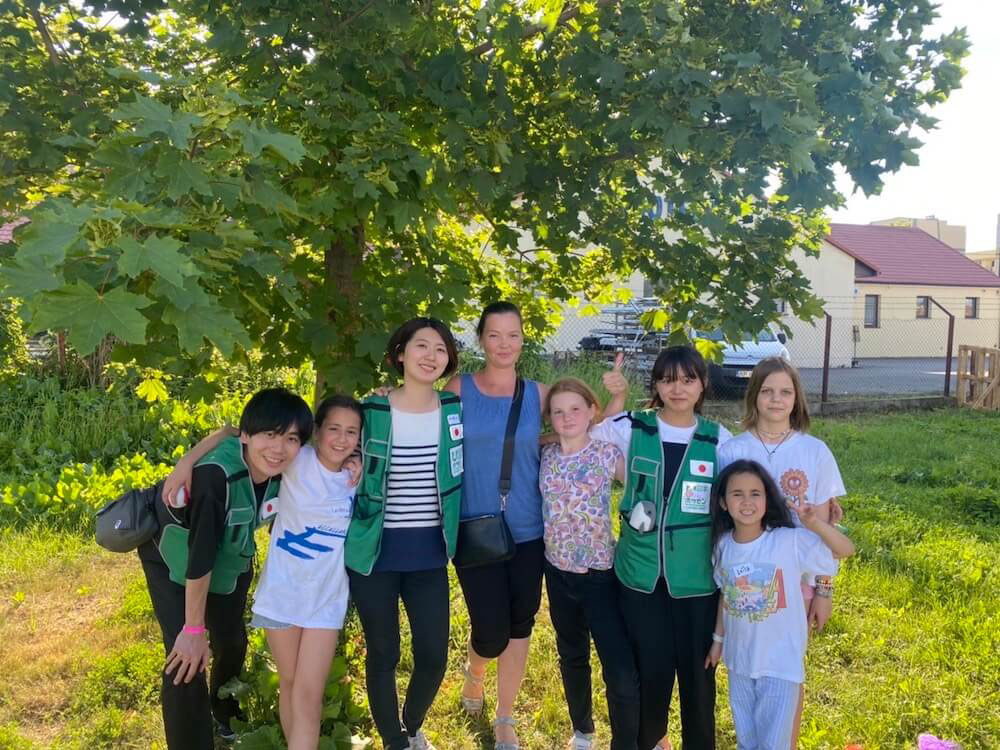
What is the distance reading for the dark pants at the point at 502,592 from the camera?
2846 mm

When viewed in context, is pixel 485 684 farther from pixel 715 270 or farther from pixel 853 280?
pixel 853 280

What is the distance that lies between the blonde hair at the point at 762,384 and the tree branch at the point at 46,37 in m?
2.84

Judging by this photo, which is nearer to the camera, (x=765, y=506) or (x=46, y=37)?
(x=765, y=506)

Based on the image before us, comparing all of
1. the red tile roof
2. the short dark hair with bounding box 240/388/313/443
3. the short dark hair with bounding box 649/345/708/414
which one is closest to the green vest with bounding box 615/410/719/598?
the short dark hair with bounding box 649/345/708/414

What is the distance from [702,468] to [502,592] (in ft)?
2.88

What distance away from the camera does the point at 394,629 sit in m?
2.68

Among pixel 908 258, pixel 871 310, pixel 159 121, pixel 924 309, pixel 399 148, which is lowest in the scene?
pixel 159 121

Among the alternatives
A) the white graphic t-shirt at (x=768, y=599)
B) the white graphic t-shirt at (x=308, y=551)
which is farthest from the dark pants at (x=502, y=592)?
the white graphic t-shirt at (x=768, y=599)

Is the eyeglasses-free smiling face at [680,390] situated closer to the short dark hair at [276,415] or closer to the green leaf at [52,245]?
the short dark hair at [276,415]

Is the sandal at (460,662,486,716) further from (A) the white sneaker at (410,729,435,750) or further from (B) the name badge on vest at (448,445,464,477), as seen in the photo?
(B) the name badge on vest at (448,445,464,477)

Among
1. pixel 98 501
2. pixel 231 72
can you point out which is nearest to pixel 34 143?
pixel 231 72

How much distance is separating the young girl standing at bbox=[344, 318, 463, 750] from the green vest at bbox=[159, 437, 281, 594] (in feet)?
1.10

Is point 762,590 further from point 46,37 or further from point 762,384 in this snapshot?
point 46,37

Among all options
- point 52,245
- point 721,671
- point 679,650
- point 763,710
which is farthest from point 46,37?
point 721,671
